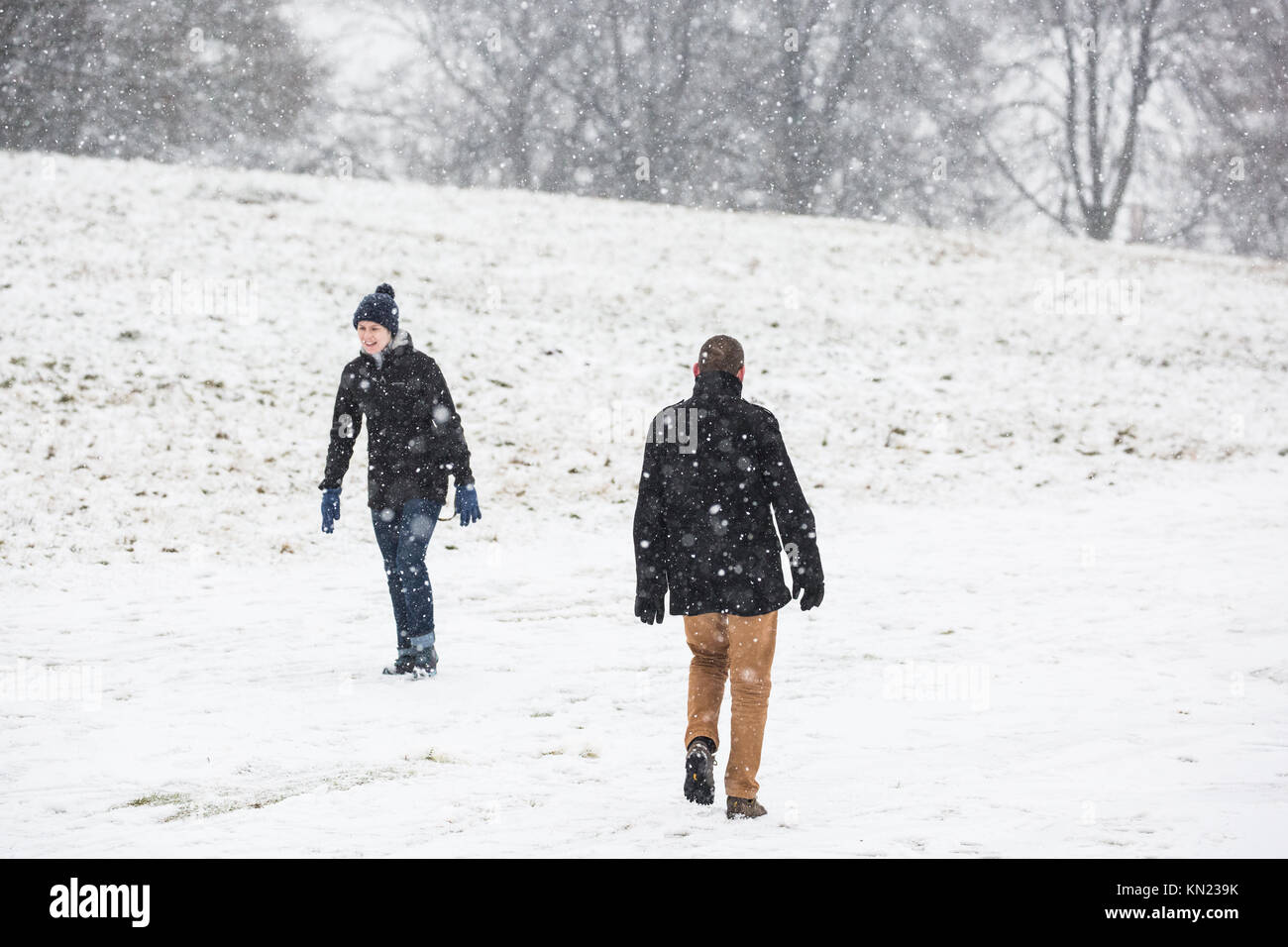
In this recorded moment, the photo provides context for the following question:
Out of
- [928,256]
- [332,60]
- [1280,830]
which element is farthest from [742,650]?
[332,60]

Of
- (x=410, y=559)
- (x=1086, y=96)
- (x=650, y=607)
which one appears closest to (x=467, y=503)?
(x=410, y=559)

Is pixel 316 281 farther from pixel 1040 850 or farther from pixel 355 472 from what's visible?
pixel 1040 850

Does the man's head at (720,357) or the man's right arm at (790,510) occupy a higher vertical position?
the man's head at (720,357)

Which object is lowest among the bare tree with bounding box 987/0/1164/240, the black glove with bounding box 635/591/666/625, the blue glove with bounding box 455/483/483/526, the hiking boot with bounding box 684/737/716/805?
the hiking boot with bounding box 684/737/716/805

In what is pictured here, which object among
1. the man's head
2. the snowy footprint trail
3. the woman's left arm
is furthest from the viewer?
the woman's left arm

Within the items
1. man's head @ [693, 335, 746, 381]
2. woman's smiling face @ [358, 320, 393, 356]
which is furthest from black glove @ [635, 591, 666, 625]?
woman's smiling face @ [358, 320, 393, 356]

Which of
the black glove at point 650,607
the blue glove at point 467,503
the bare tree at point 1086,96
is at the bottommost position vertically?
the black glove at point 650,607

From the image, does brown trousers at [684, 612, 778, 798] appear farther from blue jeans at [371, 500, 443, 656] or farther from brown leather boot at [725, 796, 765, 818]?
blue jeans at [371, 500, 443, 656]

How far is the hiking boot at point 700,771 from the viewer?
4156 mm

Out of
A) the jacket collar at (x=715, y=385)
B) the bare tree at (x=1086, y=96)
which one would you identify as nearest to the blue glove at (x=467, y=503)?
the jacket collar at (x=715, y=385)

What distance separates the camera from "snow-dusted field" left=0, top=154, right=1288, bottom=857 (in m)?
4.37

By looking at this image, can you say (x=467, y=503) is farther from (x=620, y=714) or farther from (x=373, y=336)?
(x=620, y=714)

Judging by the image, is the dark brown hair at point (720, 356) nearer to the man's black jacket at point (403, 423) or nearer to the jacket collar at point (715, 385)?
the jacket collar at point (715, 385)

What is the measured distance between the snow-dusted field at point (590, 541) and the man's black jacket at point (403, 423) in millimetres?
1077
